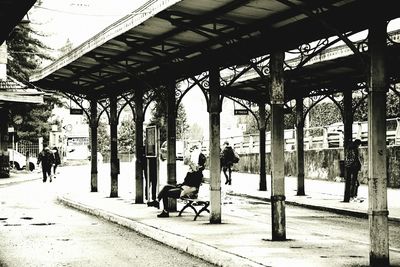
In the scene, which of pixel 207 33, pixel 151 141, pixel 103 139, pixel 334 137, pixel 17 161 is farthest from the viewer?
pixel 103 139

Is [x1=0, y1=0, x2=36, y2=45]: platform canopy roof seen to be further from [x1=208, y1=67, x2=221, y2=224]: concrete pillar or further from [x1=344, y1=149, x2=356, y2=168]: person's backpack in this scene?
[x1=344, y1=149, x2=356, y2=168]: person's backpack

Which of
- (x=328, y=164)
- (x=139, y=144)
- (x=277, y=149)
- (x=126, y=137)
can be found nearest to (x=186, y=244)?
(x=277, y=149)

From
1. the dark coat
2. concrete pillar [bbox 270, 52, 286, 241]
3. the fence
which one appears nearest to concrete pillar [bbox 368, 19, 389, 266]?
concrete pillar [bbox 270, 52, 286, 241]

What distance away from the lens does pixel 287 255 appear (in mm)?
9023

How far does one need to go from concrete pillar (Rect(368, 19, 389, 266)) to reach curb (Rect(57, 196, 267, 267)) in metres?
1.50

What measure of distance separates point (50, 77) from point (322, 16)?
13.0 metres

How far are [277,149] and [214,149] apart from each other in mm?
2836

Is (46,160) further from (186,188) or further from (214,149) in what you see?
(214,149)

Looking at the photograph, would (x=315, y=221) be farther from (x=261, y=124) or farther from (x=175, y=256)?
(x=261, y=124)

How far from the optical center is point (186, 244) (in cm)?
1068

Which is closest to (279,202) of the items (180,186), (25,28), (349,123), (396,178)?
(180,186)

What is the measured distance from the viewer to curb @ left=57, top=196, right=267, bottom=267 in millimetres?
8836

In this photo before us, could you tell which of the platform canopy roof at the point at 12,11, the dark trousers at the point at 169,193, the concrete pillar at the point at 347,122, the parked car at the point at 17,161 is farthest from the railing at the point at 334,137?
the platform canopy roof at the point at 12,11

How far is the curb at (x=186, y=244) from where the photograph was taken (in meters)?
8.84
